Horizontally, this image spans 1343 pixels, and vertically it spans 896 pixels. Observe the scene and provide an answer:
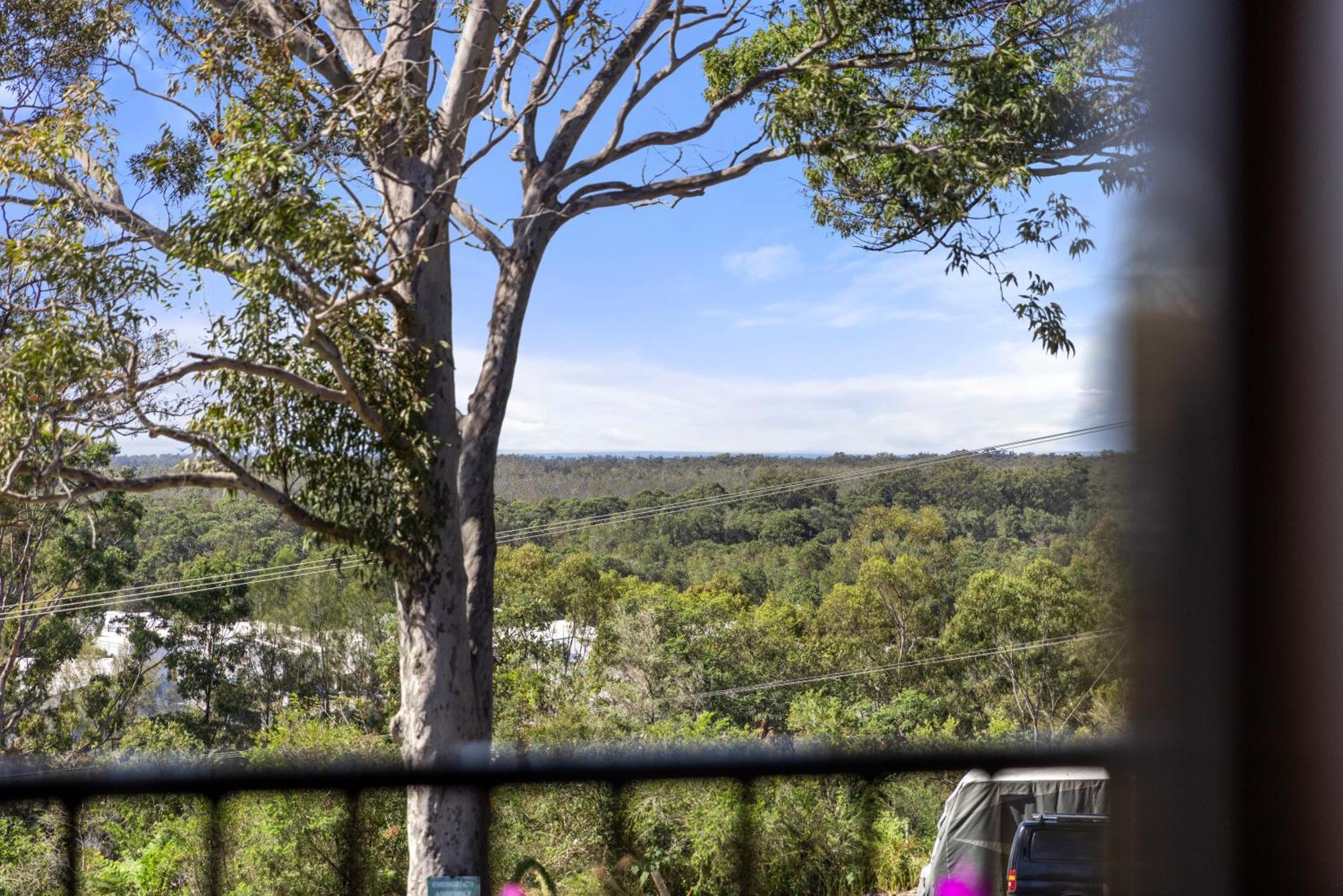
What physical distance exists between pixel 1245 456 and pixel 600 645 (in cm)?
1551

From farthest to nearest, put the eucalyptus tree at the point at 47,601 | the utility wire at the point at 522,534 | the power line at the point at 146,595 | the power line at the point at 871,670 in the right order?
the power line at the point at 871,670, the utility wire at the point at 522,534, the power line at the point at 146,595, the eucalyptus tree at the point at 47,601

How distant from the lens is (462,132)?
6059 millimetres

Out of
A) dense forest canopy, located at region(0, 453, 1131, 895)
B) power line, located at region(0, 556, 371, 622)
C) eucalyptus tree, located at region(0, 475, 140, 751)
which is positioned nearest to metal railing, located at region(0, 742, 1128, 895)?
dense forest canopy, located at region(0, 453, 1131, 895)

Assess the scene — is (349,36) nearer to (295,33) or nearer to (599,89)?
(295,33)

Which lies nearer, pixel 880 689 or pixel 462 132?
pixel 462 132

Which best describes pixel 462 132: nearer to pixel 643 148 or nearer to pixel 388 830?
pixel 643 148

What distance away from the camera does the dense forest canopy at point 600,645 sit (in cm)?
605

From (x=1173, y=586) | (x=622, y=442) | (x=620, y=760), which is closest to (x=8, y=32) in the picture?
(x=620, y=760)

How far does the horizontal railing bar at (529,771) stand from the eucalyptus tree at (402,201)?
72.2 inches

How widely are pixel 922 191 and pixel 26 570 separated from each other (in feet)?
38.9

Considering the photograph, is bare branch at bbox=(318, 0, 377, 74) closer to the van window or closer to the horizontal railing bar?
the van window

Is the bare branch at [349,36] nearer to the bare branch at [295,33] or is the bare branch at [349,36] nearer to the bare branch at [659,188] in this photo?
the bare branch at [295,33]

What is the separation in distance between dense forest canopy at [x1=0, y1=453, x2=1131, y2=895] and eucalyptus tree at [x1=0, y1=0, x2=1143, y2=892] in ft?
2.12

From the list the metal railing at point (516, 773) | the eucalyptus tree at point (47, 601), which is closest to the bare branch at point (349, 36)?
the metal railing at point (516, 773)
